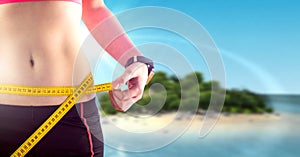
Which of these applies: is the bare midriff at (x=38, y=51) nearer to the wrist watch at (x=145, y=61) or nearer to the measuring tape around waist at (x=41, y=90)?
the measuring tape around waist at (x=41, y=90)

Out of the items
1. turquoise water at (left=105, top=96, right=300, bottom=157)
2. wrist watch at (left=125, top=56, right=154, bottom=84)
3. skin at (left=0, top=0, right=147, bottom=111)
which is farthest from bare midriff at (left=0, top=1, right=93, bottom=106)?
turquoise water at (left=105, top=96, right=300, bottom=157)

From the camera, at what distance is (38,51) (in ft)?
4.03

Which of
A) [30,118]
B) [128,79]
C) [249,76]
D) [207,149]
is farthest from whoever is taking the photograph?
[249,76]

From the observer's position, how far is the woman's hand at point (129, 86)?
110 centimetres

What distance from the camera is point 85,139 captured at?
1252 millimetres

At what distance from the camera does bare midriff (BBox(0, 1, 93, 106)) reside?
1224 millimetres

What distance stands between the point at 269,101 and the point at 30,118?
13384 millimetres

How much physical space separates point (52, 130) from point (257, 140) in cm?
1236

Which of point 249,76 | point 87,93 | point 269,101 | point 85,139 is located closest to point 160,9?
point 87,93

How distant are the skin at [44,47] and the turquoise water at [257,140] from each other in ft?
25.5

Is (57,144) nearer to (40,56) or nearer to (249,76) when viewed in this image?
(40,56)

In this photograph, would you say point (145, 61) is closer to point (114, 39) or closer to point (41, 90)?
point (114, 39)

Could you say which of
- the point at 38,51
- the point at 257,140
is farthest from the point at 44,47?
the point at 257,140

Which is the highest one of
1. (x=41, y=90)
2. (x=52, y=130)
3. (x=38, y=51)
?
(x=38, y=51)
